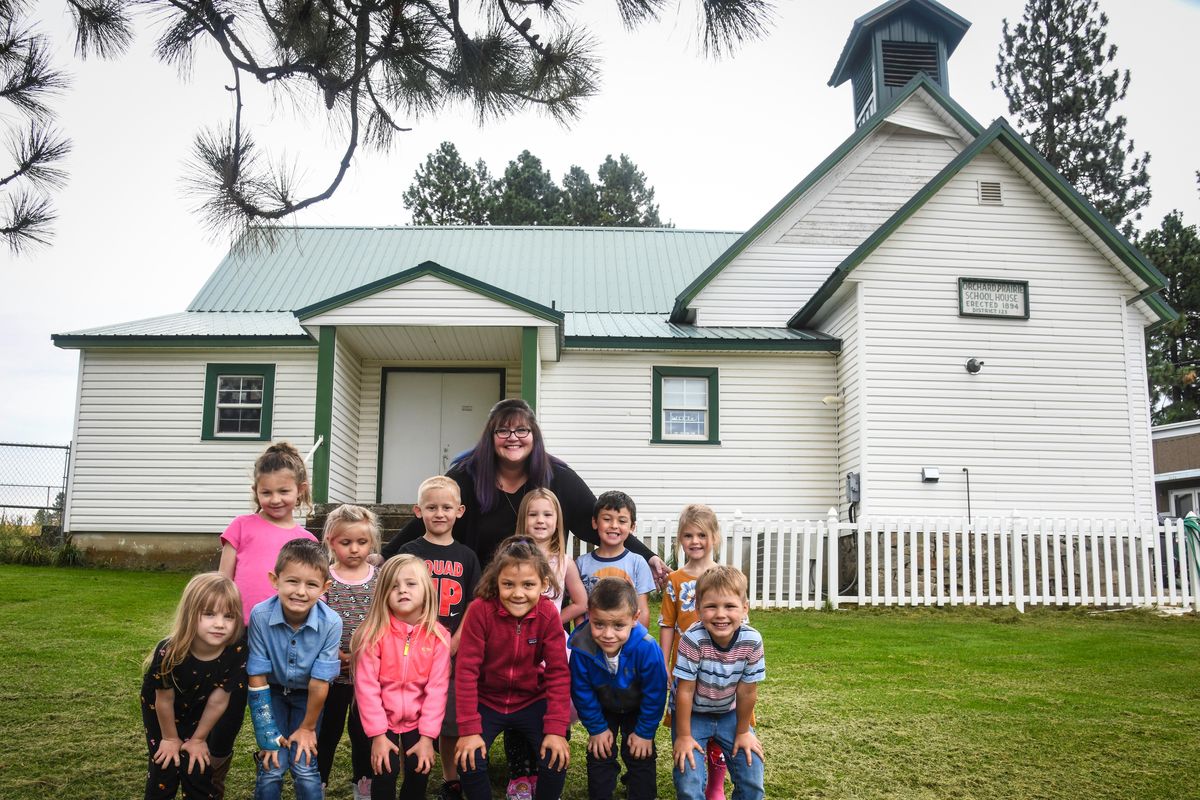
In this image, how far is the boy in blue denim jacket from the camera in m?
3.85

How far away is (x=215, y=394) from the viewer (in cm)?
1466

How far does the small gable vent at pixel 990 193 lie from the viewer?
13977 mm

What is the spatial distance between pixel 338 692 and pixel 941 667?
515 cm

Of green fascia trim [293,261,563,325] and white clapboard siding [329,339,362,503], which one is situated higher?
green fascia trim [293,261,563,325]

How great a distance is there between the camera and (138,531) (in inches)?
563

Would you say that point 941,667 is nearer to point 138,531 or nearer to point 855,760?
point 855,760

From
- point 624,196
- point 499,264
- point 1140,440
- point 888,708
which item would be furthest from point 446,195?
point 888,708

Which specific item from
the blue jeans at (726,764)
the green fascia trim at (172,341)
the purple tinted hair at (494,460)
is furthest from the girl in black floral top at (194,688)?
the green fascia trim at (172,341)

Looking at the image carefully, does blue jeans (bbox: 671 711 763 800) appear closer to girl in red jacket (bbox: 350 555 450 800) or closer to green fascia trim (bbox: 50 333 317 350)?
girl in red jacket (bbox: 350 555 450 800)

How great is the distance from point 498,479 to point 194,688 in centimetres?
165

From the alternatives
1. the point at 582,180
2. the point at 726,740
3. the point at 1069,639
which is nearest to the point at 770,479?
the point at 1069,639

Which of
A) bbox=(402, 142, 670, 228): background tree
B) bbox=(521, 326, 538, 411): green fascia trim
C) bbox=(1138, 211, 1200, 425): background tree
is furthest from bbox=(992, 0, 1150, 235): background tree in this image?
bbox=(521, 326, 538, 411): green fascia trim

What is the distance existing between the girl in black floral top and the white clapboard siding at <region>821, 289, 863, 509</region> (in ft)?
35.0

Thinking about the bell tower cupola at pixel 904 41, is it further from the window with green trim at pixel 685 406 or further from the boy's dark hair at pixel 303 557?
the boy's dark hair at pixel 303 557
